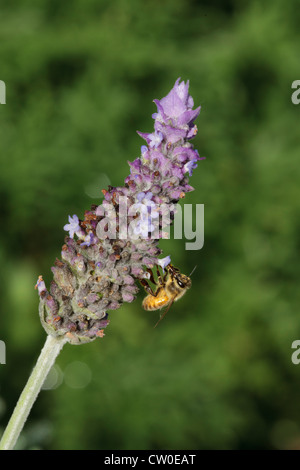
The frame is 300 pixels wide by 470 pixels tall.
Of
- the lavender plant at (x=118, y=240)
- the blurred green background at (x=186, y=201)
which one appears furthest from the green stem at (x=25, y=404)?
the blurred green background at (x=186, y=201)

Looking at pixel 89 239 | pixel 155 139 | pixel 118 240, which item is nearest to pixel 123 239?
pixel 118 240

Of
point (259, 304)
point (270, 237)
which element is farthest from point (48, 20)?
point (259, 304)

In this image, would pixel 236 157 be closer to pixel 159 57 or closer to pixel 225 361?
pixel 159 57

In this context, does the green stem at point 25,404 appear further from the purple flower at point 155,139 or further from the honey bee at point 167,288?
the purple flower at point 155,139

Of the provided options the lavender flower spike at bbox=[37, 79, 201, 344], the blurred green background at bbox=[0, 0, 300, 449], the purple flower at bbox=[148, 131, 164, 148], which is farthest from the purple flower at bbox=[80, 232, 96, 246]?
the blurred green background at bbox=[0, 0, 300, 449]

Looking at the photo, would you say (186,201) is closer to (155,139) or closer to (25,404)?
(155,139)
